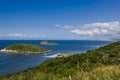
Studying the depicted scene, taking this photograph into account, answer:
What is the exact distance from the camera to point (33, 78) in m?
6.30

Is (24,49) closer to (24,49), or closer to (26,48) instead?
(24,49)

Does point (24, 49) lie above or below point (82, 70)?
below

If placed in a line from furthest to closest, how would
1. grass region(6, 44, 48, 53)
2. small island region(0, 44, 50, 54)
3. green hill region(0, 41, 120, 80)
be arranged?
1. grass region(6, 44, 48, 53)
2. small island region(0, 44, 50, 54)
3. green hill region(0, 41, 120, 80)

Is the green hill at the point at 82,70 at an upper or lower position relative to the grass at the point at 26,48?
upper

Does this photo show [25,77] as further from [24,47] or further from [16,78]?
[24,47]

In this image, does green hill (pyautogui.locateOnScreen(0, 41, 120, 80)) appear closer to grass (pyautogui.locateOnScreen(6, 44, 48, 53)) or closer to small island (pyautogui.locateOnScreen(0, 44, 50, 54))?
small island (pyautogui.locateOnScreen(0, 44, 50, 54))

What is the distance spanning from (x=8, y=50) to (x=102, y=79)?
184107 millimetres

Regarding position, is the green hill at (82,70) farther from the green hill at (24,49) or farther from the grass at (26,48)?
the grass at (26,48)

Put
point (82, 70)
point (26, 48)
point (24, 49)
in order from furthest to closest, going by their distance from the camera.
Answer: point (26, 48), point (24, 49), point (82, 70)

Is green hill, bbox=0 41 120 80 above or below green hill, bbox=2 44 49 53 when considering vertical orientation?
above

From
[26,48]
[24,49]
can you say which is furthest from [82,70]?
[26,48]

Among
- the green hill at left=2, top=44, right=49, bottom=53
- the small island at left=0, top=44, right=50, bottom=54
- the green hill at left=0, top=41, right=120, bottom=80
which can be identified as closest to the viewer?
the green hill at left=0, top=41, right=120, bottom=80

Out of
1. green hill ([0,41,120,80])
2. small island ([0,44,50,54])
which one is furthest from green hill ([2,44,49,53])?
green hill ([0,41,120,80])

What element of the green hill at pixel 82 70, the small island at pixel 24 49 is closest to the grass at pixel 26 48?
the small island at pixel 24 49
